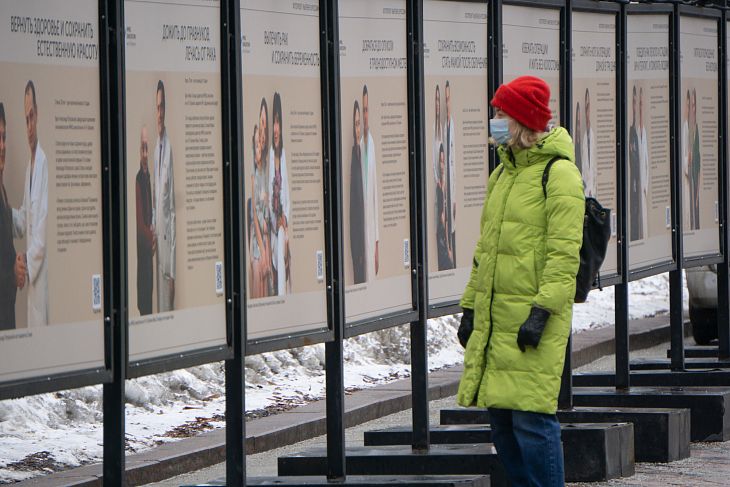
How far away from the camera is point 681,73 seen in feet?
34.0

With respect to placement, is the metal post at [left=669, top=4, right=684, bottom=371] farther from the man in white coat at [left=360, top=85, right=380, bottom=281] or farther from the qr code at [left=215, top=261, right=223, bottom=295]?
the qr code at [left=215, top=261, right=223, bottom=295]

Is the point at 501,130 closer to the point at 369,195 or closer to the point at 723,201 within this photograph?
the point at 369,195

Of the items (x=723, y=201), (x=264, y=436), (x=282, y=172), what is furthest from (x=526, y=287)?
(x=723, y=201)

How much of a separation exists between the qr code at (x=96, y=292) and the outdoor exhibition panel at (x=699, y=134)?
5.89 metres

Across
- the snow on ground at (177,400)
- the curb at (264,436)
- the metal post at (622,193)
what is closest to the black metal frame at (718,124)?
the metal post at (622,193)

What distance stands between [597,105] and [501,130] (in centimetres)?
324

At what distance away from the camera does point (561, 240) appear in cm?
598

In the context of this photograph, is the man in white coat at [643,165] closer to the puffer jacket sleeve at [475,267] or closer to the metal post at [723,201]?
the metal post at [723,201]

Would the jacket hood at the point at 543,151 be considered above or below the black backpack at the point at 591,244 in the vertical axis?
above

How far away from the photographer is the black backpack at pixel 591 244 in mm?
6180

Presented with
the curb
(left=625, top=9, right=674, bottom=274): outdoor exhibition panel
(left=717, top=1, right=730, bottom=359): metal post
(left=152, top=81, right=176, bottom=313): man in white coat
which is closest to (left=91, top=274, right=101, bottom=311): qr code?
(left=152, top=81, right=176, bottom=313): man in white coat

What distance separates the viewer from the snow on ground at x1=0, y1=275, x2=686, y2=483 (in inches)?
347

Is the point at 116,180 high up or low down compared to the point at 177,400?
up

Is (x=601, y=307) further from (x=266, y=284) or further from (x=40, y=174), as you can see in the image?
(x=40, y=174)
